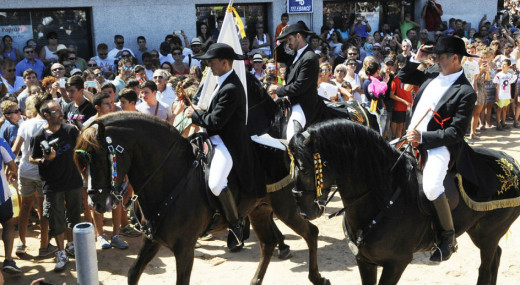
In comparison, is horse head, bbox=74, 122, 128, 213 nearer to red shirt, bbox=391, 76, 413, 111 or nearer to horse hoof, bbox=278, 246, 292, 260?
horse hoof, bbox=278, 246, 292, 260

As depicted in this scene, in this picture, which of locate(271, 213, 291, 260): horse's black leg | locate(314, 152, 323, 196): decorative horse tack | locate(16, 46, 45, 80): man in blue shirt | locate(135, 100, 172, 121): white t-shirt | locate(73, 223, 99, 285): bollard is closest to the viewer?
locate(73, 223, 99, 285): bollard

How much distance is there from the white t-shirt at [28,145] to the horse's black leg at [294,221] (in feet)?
11.0

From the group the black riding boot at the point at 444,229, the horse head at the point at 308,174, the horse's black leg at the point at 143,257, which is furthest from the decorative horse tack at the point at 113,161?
the black riding boot at the point at 444,229

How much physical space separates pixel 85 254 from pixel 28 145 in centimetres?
543

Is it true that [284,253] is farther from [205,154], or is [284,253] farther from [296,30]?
[296,30]

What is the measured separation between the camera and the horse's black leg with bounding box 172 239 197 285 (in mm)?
5773

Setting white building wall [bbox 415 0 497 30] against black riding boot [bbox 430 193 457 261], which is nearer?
black riding boot [bbox 430 193 457 261]

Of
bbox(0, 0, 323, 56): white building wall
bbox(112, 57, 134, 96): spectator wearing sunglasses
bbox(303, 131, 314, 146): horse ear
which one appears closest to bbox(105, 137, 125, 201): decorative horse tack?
bbox(303, 131, 314, 146): horse ear

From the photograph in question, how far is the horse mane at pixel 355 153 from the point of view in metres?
4.95

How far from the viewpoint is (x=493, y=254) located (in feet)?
20.1

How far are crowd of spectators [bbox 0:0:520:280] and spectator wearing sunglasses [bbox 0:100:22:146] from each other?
1 centimetres

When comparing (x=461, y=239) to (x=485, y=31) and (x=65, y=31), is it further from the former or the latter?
(x=485, y=31)

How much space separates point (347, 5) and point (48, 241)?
49.7 ft

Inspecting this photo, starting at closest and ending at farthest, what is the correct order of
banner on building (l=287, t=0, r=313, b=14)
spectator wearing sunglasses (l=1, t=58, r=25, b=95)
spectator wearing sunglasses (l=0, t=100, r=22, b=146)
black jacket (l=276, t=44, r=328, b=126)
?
black jacket (l=276, t=44, r=328, b=126) → spectator wearing sunglasses (l=0, t=100, r=22, b=146) → spectator wearing sunglasses (l=1, t=58, r=25, b=95) → banner on building (l=287, t=0, r=313, b=14)
